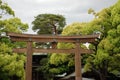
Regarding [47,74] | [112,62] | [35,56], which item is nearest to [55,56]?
[112,62]

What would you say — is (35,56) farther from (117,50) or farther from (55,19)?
(117,50)

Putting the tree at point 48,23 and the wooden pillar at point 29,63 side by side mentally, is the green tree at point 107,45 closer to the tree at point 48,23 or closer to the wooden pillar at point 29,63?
the wooden pillar at point 29,63

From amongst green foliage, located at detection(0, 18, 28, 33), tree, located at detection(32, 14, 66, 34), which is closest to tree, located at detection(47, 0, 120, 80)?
green foliage, located at detection(0, 18, 28, 33)

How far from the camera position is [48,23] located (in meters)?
44.1

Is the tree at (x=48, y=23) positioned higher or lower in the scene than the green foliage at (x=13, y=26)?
higher

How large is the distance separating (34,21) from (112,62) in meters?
25.5

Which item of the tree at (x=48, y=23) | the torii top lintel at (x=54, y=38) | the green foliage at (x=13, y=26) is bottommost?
the torii top lintel at (x=54, y=38)

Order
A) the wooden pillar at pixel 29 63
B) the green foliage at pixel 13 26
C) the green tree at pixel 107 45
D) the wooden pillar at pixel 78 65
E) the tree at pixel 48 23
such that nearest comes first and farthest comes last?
the wooden pillar at pixel 29 63 < the wooden pillar at pixel 78 65 < the green tree at pixel 107 45 < the green foliage at pixel 13 26 < the tree at pixel 48 23

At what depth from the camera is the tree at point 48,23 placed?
43.3m

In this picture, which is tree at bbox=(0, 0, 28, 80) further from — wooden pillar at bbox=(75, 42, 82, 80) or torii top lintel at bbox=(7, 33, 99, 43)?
wooden pillar at bbox=(75, 42, 82, 80)

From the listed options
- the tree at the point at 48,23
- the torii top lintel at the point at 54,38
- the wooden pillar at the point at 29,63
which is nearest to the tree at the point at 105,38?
the torii top lintel at the point at 54,38

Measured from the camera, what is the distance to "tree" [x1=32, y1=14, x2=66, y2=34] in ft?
142

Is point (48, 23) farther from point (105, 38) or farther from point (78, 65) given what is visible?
point (78, 65)

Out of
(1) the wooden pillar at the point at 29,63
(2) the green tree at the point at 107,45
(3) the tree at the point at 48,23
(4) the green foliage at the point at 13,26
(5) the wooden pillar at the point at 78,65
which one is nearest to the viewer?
(1) the wooden pillar at the point at 29,63
